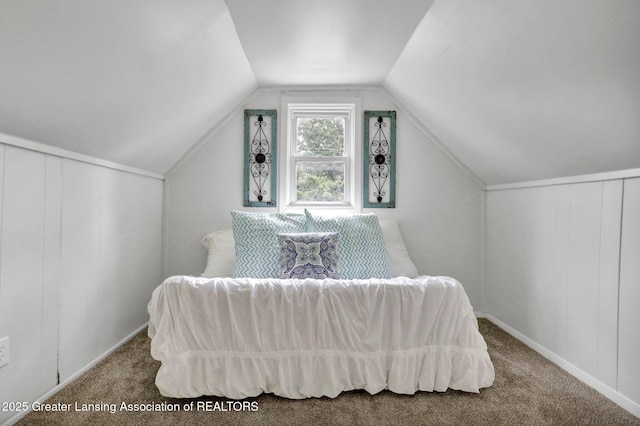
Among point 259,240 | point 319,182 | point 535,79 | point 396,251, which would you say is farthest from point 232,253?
point 535,79

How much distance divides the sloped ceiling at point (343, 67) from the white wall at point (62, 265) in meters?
0.18

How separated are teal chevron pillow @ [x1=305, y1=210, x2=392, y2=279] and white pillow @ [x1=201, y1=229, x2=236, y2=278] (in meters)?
0.65

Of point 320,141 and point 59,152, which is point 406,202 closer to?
point 320,141

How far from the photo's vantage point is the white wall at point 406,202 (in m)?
2.86

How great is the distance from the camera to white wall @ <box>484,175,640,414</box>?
1.57 meters

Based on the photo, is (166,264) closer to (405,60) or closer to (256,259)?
(256,259)

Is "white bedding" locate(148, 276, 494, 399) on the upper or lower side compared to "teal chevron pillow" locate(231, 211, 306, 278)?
lower

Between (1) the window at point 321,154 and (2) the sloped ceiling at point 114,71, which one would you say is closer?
Result: (2) the sloped ceiling at point 114,71

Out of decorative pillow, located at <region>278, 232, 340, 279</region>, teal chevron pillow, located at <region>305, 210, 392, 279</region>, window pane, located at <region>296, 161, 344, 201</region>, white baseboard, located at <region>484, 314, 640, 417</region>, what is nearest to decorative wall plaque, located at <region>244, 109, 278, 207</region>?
window pane, located at <region>296, 161, 344, 201</region>

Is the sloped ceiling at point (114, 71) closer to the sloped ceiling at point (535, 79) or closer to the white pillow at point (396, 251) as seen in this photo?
the sloped ceiling at point (535, 79)

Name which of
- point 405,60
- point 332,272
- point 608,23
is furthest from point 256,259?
point 608,23

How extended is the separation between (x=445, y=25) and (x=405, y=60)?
56 cm

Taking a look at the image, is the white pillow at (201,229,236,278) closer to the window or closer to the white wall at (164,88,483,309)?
the white wall at (164,88,483,309)

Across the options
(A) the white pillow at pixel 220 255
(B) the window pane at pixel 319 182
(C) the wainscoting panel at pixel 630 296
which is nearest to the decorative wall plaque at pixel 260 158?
(B) the window pane at pixel 319 182
